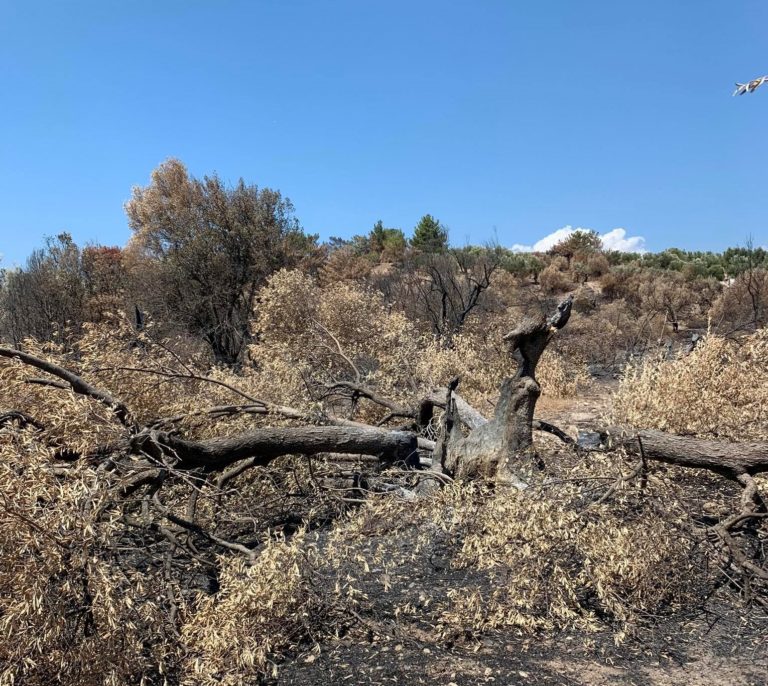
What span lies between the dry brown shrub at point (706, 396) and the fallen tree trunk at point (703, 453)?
1.38 meters

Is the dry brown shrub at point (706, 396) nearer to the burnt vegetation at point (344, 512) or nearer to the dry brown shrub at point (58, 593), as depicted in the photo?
the burnt vegetation at point (344, 512)

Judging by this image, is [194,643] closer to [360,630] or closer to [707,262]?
[360,630]

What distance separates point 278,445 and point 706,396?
4144 mm

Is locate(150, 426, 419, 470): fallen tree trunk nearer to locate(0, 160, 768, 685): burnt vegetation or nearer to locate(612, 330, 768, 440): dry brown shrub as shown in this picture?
locate(0, 160, 768, 685): burnt vegetation

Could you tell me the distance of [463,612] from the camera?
3641 mm

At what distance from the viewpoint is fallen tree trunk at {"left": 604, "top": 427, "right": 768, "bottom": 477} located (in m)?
4.29

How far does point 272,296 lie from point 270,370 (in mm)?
2974

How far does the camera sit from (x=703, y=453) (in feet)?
14.4

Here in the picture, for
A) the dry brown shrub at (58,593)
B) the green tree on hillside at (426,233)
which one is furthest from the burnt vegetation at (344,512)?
the green tree on hillside at (426,233)

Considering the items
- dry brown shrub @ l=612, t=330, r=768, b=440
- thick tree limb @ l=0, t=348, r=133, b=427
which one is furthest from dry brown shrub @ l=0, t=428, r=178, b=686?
dry brown shrub @ l=612, t=330, r=768, b=440

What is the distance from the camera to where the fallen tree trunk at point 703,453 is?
14.1 feet

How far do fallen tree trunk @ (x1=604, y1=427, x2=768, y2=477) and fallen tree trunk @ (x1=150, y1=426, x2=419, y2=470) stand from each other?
237cm

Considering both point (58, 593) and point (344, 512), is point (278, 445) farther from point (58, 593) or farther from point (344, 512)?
point (58, 593)

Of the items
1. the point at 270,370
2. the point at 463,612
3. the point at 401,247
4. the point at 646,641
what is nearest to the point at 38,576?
the point at 463,612
